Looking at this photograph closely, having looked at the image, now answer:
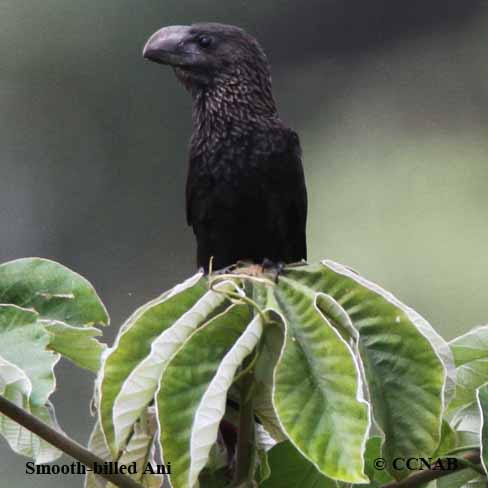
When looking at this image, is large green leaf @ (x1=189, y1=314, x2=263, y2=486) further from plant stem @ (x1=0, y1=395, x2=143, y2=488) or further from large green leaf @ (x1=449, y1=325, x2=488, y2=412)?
large green leaf @ (x1=449, y1=325, x2=488, y2=412)

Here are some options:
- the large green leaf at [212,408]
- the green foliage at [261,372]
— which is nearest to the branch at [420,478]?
the green foliage at [261,372]

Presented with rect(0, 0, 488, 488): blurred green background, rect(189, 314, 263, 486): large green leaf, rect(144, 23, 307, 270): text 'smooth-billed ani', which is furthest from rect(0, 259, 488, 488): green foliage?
rect(0, 0, 488, 488): blurred green background

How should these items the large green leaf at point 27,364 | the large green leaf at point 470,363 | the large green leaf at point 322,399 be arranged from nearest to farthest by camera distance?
1. the large green leaf at point 322,399
2. the large green leaf at point 27,364
3. the large green leaf at point 470,363

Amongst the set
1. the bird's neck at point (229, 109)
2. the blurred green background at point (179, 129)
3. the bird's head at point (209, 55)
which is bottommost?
the blurred green background at point (179, 129)

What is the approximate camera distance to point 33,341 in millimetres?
1631

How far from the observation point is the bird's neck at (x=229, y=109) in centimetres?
324

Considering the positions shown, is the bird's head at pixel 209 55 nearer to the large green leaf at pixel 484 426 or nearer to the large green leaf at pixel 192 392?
the large green leaf at pixel 192 392

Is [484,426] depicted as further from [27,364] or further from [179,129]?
[179,129]

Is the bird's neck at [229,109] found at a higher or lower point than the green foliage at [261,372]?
higher

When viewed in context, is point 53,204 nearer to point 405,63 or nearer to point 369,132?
point 369,132

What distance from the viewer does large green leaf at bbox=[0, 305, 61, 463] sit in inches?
62.5

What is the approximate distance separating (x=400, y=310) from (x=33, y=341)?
0.47 meters

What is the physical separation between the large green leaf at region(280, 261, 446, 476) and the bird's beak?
1.56 meters

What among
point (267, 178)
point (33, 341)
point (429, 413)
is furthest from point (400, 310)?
point (267, 178)
